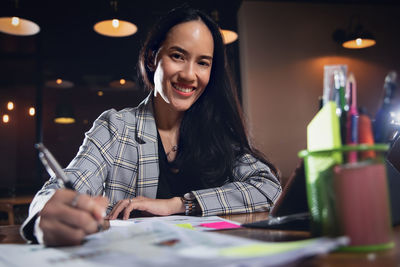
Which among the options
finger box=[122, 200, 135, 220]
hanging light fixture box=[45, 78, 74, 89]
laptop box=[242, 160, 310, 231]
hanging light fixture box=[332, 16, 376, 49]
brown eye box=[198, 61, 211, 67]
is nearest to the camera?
laptop box=[242, 160, 310, 231]

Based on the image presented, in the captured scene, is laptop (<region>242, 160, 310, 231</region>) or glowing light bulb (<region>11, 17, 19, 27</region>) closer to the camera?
laptop (<region>242, 160, 310, 231</region>)

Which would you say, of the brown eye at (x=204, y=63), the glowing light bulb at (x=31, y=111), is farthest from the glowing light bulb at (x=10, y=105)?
the brown eye at (x=204, y=63)

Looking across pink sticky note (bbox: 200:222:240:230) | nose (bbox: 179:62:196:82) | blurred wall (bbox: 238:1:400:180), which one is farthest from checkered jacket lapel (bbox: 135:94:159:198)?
blurred wall (bbox: 238:1:400:180)

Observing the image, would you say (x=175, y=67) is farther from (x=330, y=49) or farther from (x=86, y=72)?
(x=86, y=72)

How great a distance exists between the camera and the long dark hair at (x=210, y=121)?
148cm

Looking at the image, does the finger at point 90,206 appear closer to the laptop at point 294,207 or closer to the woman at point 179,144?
the laptop at point 294,207

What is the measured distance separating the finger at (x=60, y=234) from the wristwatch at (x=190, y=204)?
545mm

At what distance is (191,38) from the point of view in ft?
4.70

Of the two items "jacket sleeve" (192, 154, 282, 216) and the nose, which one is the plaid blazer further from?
the nose

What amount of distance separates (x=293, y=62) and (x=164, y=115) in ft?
12.2

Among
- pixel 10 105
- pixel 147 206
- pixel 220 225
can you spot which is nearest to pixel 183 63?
pixel 147 206

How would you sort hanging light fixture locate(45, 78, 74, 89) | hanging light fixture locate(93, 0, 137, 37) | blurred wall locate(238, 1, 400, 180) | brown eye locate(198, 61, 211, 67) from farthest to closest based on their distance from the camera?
hanging light fixture locate(45, 78, 74, 89) < blurred wall locate(238, 1, 400, 180) < hanging light fixture locate(93, 0, 137, 37) < brown eye locate(198, 61, 211, 67)

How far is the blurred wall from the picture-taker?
4805 millimetres

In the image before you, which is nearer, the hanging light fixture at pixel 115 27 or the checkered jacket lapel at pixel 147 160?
the checkered jacket lapel at pixel 147 160
